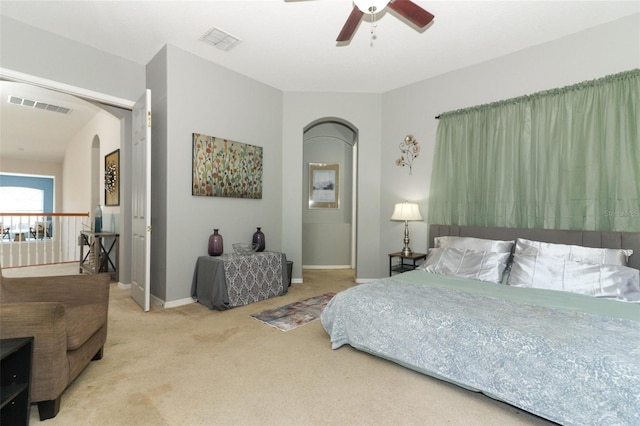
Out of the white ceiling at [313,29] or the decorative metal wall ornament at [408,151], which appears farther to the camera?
the decorative metal wall ornament at [408,151]

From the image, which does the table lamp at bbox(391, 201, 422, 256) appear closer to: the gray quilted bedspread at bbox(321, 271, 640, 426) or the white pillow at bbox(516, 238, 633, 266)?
the white pillow at bbox(516, 238, 633, 266)

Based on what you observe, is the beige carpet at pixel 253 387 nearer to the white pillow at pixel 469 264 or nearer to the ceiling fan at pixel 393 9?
the white pillow at pixel 469 264

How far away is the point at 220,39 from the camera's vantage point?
334 cm

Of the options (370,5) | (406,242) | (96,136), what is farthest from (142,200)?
(96,136)

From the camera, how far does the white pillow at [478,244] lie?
3.08m

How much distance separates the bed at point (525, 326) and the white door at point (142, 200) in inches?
79.5

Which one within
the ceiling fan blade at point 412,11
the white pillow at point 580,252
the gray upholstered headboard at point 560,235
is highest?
the ceiling fan blade at point 412,11

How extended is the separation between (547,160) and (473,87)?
1.23 metres

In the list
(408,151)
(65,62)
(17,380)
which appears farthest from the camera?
(408,151)

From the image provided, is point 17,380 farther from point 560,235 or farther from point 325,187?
point 325,187

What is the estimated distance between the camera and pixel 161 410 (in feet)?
5.71

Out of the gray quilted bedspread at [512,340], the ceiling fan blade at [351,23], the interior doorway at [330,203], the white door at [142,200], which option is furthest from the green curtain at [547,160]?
the white door at [142,200]

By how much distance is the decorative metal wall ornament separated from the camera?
173 inches

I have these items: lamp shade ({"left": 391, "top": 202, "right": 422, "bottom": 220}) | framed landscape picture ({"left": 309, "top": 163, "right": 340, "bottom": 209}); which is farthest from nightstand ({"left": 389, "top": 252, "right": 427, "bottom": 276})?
framed landscape picture ({"left": 309, "top": 163, "right": 340, "bottom": 209})
